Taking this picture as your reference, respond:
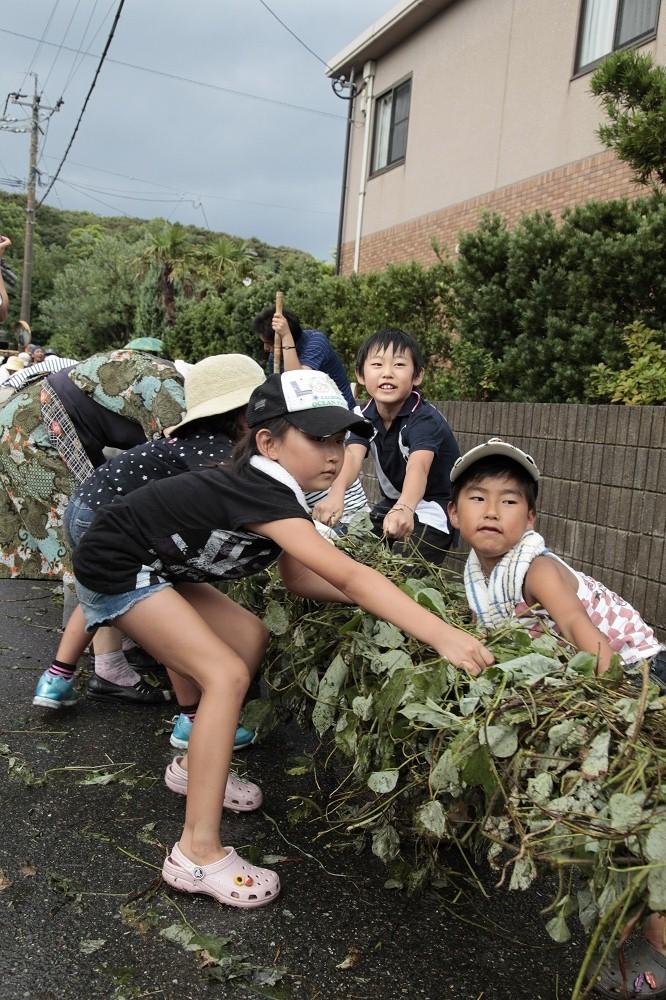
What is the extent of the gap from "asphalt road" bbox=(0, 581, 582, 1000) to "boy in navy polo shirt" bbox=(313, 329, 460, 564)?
1458 mm

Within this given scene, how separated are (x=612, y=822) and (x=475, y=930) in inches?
39.7

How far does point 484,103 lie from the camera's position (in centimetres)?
1408

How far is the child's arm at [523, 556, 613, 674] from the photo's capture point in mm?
2732

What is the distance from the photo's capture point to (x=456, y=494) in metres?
3.29

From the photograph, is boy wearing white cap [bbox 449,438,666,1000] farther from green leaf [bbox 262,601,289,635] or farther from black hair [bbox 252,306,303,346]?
black hair [bbox 252,306,303,346]

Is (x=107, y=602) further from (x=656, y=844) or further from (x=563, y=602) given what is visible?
(x=656, y=844)

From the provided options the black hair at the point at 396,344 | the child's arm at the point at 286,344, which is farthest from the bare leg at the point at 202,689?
the child's arm at the point at 286,344

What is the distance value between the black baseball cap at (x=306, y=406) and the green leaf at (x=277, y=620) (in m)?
0.82

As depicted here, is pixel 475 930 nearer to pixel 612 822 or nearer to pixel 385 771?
pixel 385 771

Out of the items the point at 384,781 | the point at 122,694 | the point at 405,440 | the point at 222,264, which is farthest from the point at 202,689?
the point at 222,264

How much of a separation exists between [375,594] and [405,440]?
80.4 inches

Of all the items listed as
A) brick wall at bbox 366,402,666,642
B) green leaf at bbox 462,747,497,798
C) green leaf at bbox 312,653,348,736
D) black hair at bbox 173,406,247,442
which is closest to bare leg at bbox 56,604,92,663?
black hair at bbox 173,406,247,442

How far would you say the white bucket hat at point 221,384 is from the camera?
3.66m

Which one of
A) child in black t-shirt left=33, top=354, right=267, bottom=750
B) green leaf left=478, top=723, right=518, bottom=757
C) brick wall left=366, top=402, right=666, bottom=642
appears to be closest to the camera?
green leaf left=478, top=723, right=518, bottom=757
